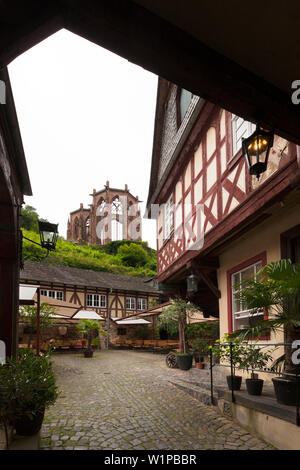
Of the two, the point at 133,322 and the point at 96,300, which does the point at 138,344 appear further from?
the point at 96,300

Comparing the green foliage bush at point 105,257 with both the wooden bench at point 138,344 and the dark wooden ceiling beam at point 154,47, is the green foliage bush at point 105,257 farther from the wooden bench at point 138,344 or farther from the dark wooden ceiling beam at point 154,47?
the dark wooden ceiling beam at point 154,47

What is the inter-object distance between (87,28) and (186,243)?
763cm

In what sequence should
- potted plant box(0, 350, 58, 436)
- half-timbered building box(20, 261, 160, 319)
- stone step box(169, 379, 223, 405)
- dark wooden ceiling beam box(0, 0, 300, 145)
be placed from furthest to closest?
half-timbered building box(20, 261, 160, 319) < stone step box(169, 379, 223, 405) < potted plant box(0, 350, 58, 436) < dark wooden ceiling beam box(0, 0, 300, 145)

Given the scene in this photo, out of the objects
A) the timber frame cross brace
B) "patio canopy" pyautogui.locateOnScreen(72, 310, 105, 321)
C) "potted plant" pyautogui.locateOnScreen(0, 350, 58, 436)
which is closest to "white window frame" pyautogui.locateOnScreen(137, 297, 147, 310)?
"patio canopy" pyautogui.locateOnScreen(72, 310, 105, 321)

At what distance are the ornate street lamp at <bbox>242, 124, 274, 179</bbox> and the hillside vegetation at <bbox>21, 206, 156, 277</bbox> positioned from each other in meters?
40.3

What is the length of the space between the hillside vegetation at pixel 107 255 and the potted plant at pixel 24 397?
3951 centimetres

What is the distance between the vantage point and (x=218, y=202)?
780 cm

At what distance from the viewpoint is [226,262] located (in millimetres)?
9125

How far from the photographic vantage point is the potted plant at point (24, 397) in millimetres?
3725

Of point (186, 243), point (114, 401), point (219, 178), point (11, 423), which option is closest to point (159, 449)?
point (11, 423)

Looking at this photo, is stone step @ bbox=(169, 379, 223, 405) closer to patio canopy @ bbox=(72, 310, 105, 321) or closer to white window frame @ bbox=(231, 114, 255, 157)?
white window frame @ bbox=(231, 114, 255, 157)

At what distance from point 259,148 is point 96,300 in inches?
946

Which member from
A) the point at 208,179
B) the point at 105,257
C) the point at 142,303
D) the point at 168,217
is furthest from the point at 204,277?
the point at 105,257

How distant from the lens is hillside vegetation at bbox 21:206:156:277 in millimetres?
45594
